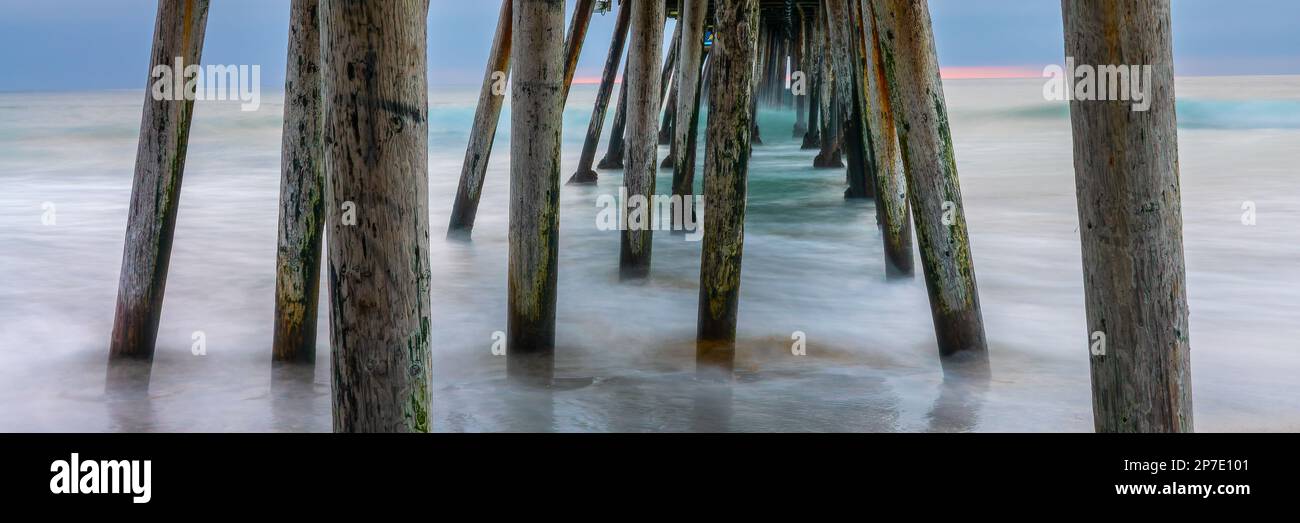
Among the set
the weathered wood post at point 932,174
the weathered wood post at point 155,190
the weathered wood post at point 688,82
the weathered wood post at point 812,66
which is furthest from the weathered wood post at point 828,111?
the weathered wood post at point 155,190

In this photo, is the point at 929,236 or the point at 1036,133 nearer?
the point at 929,236

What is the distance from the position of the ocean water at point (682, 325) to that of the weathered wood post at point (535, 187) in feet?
0.41

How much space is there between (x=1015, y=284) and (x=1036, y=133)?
1954 centimetres

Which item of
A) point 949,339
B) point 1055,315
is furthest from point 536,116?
point 1055,315

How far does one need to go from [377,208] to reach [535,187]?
6.18 feet

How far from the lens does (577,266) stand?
643cm

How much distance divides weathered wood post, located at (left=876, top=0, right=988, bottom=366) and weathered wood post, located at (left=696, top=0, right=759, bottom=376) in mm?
555

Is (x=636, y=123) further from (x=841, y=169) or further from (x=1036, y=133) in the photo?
(x=1036, y=133)

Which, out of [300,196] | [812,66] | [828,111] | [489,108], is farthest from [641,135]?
[812,66]

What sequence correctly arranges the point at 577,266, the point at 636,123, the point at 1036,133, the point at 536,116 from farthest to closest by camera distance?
1. the point at 1036,133
2. the point at 577,266
3. the point at 636,123
4. the point at 536,116

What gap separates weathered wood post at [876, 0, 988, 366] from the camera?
3.45 metres

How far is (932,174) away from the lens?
354 centimetres

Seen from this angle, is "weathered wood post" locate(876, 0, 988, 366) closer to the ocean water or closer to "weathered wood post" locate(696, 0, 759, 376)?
the ocean water

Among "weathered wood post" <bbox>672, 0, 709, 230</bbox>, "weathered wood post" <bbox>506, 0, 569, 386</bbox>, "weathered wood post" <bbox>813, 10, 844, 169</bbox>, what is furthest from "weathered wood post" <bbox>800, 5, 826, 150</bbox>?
"weathered wood post" <bbox>506, 0, 569, 386</bbox>
